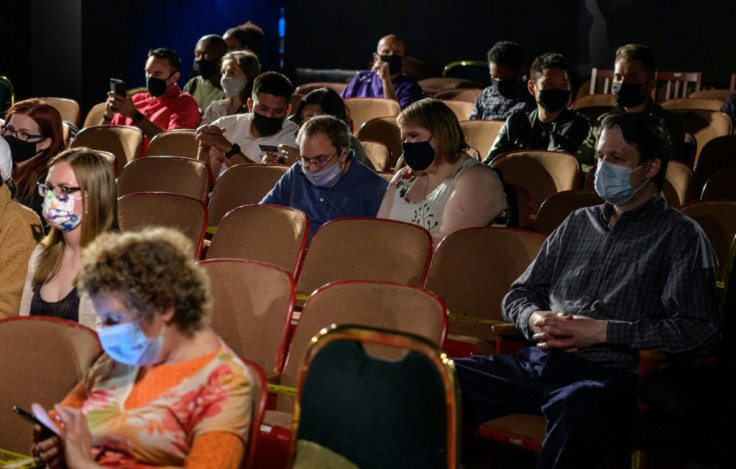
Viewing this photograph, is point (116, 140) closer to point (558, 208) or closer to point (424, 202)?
point (424, 202)

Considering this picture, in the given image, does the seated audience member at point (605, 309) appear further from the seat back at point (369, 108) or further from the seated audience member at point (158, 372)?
the seat back at point (369, 108)

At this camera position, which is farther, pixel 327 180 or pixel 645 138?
pixel 327 180

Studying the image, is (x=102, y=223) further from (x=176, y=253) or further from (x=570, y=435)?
(x=570, y=435)

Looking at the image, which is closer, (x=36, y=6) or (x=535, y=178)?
(x=535, y=178)

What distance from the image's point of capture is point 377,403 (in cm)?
228

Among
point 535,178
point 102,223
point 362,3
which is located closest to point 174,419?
point 102,223

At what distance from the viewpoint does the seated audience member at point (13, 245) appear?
3.32m

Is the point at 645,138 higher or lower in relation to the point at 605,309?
higher

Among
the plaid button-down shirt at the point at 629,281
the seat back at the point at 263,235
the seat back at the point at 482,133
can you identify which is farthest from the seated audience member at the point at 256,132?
the plaid button-down shirt at the point at 629,281

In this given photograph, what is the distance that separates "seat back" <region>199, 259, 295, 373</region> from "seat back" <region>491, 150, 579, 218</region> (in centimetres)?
233

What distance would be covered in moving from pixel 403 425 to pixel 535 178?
125 inches

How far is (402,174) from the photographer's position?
4391 millimetres

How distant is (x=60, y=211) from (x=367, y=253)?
1182mm

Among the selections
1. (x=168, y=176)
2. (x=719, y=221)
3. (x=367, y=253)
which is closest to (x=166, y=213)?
(x=168, y=176)
